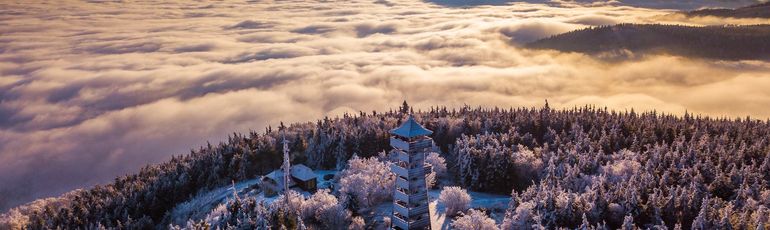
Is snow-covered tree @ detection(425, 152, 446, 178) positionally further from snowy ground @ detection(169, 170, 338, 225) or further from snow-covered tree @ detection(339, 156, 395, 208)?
snowy ground @ detection(169, 170, 338, 225)

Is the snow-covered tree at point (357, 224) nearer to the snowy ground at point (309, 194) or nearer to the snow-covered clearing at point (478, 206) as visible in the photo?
the snowy ground at point (309, 194)

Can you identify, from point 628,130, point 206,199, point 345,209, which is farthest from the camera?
point 628,130

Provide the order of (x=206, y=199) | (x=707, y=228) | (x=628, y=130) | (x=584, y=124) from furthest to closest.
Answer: (x=584, y=124) < (x=628, y=130) < (x=206, y=199) < (x=707, y=228)

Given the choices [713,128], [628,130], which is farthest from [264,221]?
[713,128]

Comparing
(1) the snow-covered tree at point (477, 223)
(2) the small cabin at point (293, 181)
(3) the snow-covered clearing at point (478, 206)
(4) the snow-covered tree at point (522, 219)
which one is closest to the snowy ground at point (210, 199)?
(2) the small cabin at point (293, 181)

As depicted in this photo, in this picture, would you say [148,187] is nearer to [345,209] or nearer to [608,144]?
[345,209]

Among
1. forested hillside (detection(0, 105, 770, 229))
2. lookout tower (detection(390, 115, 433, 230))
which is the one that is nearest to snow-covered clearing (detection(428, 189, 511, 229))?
forested hillside (detection(0, 105, 770, 229))

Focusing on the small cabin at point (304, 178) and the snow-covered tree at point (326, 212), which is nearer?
the snow-covered tree at point (326, 212)
